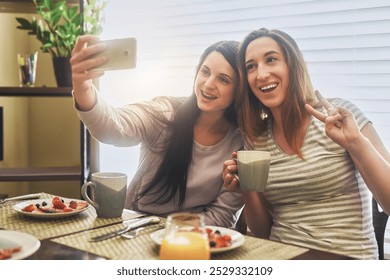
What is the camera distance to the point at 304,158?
127 cm

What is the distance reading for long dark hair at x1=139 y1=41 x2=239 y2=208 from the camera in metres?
1.49

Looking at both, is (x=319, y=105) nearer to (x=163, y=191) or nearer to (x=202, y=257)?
(x=163, y=191)

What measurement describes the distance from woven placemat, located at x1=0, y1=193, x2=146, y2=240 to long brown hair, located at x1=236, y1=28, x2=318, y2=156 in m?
0.49

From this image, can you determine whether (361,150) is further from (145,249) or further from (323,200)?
(145,249)

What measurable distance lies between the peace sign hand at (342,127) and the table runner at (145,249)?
393 mm

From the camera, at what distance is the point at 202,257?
74 cm

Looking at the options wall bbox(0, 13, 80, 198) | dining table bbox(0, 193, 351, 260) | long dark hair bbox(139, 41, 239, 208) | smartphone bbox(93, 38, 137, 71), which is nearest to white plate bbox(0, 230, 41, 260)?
dining table bbox(0, 193, 351, 260)

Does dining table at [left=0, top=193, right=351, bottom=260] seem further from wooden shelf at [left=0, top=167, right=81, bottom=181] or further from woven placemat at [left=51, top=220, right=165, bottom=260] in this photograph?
wooden shelf at [left=0, top=167, right=81, bottom=181]

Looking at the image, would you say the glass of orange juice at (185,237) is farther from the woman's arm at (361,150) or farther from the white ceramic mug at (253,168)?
the woman's arm at (361,150)

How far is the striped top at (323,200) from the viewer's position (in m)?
1.22

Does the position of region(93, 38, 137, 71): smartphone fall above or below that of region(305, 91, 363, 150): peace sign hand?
above

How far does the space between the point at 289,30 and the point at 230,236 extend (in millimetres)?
1106

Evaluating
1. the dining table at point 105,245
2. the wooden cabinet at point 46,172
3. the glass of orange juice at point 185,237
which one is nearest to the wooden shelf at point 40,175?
the wooden cabinet at point 46,172
